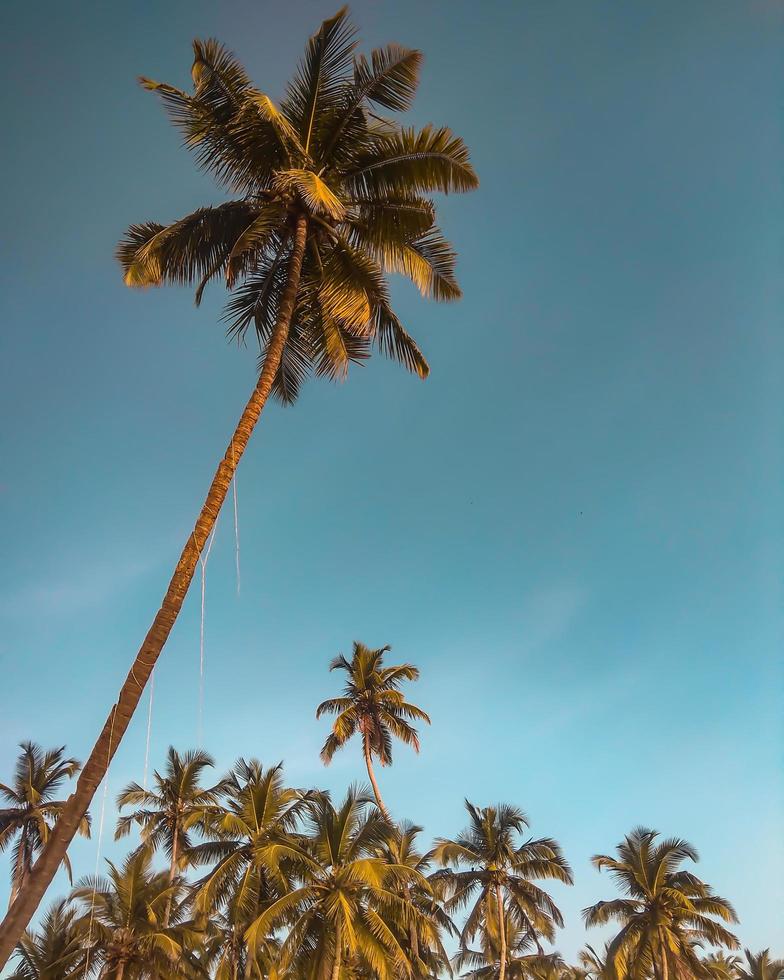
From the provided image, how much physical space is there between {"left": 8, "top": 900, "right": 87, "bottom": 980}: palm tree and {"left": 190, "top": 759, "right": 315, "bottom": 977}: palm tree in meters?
4.46

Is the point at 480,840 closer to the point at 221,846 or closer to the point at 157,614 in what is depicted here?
the point at 221,846

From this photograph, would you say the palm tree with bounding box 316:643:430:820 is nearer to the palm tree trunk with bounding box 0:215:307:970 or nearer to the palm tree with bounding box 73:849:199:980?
the palm tree with bounding box 73:849:199:980

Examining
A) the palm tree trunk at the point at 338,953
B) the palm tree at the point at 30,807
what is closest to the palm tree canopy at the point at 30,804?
the palm tree at the point at 30,807

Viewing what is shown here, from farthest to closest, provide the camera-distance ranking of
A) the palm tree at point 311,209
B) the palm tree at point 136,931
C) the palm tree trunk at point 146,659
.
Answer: the palm tree at point 136,931 → the palm tree at point 311,209 → the palm tree trunk at point 146,659

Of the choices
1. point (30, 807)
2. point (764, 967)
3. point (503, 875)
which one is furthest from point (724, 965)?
point (30, 807)

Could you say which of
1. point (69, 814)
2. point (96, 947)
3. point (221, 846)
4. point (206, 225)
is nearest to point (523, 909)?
point (221, 846)

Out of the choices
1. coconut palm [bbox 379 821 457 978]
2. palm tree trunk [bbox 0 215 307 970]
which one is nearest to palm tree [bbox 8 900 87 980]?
coconut palm [bbox 379 821 457 978]

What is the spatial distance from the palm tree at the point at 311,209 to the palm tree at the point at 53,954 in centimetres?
2356

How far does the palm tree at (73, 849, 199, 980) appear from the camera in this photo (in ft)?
77.2

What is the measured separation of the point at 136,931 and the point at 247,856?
481 cm

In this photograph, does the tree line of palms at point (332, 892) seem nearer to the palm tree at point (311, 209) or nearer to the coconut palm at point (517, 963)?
the coconut palm at point (517, 963)

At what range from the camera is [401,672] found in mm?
36188

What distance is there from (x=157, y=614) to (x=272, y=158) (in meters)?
8.12

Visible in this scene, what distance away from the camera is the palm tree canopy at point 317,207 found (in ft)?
38.4
